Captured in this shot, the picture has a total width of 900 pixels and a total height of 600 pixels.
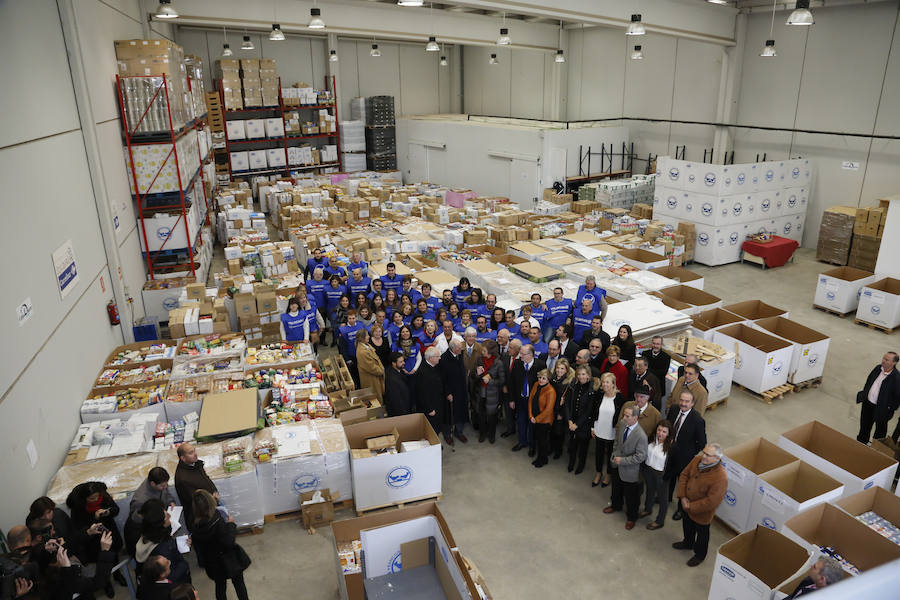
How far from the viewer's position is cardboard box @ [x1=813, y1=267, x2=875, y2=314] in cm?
1044

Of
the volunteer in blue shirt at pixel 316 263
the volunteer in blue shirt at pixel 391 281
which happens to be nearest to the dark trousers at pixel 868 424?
the volunteer in blue shirt at pixel 391 281

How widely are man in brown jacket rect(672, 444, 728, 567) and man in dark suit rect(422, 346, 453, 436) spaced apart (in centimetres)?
271

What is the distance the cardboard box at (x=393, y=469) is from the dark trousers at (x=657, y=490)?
204 centimetres

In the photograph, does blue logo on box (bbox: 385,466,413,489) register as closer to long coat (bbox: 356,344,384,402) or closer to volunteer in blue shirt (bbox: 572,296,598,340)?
long coat (bbox: 356,344,384,402)

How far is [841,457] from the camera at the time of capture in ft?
18.7

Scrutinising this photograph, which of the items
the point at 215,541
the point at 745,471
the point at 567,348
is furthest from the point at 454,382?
the point at 215,541

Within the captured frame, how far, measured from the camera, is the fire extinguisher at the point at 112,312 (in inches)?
296

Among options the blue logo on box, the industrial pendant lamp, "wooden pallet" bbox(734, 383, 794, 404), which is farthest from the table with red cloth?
the blue logo on box

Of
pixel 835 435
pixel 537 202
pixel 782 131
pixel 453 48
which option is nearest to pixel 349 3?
pixel 537 202

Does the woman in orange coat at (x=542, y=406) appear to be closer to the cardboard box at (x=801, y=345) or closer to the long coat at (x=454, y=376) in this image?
the long coat at (x=454, y=376)

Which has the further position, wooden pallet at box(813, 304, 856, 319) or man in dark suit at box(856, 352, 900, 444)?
wooden pallet at box(813, 304, 856, 319)

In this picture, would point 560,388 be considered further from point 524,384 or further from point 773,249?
point 773,249

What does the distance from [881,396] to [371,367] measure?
5.79 m

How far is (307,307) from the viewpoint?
26.9 ft
